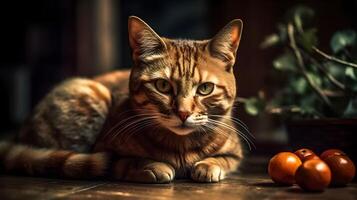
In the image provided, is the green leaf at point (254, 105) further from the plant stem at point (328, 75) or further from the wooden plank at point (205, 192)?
the wooden plank at point (205, 192)

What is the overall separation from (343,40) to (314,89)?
0.26 metres

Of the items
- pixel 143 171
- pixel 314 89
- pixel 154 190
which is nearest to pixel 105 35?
pixel 314 89

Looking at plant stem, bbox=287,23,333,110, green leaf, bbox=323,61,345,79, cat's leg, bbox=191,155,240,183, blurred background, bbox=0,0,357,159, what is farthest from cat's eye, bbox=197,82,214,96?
blurred background, bbox=0,0,357,159

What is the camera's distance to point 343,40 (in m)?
2.11

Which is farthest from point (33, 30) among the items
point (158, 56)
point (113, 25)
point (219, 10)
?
point (158, 56)

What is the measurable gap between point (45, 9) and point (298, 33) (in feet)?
10.6

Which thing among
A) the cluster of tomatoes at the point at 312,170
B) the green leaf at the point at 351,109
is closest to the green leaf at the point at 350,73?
the green leaf at the point at 351,109

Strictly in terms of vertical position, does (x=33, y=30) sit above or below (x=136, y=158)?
above

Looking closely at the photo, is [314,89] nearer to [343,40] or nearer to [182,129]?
[343,40]

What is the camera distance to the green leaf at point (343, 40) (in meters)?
2.11

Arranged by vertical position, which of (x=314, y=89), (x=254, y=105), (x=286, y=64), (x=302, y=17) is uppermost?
(x=302, y=17)

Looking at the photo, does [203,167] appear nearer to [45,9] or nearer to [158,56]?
[158,56]

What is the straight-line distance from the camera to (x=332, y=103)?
211 centimetres

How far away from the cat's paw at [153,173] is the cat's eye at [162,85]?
29 centimetres
